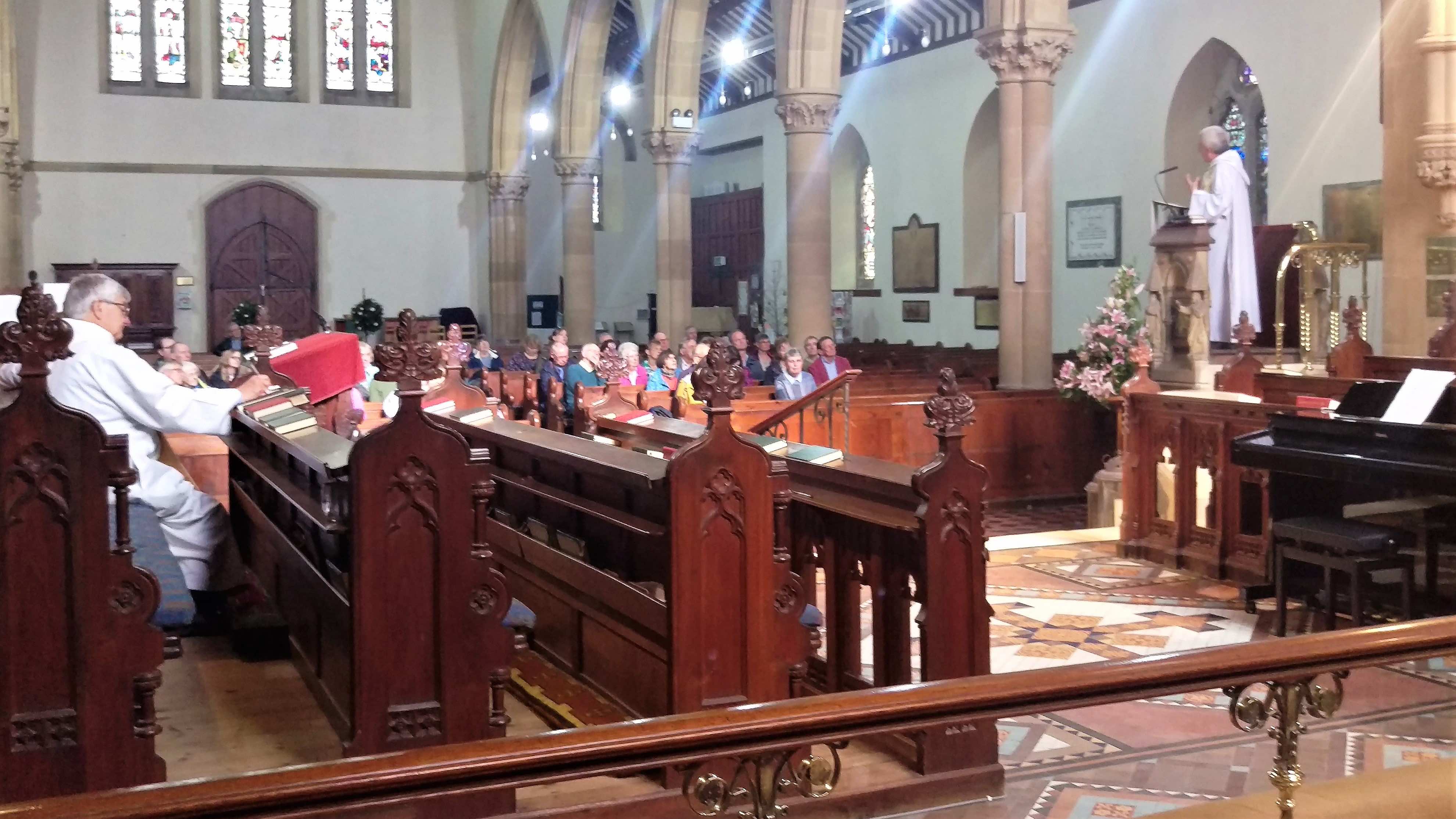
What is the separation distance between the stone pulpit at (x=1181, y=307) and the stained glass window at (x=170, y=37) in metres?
15.9

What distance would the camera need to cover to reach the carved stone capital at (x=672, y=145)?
51.1 ft

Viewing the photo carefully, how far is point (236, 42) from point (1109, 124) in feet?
42.7

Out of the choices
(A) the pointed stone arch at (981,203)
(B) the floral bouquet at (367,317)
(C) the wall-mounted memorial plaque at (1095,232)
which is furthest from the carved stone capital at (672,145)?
(B) the floral bouquet at (367,317)

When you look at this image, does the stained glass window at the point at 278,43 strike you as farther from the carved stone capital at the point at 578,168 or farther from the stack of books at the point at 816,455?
the stack of books at the point at 816,455

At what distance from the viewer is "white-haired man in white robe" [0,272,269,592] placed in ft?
14.1

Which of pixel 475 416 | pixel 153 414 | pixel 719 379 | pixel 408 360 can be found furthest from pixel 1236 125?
pixel 408 360

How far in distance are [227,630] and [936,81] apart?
1428cm

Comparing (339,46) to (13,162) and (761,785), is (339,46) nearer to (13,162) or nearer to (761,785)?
(13,162)

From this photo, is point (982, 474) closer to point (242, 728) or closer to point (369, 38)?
point (242, 728)

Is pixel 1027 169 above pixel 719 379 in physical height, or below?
above

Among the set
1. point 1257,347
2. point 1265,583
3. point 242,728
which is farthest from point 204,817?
point 1257,347

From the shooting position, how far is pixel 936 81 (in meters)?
17.6

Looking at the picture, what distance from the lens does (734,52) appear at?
69.4ft

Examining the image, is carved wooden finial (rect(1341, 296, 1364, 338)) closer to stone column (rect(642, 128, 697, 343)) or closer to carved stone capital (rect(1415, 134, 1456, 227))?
carved stone capital (rect(1415, 134, 1456, 227))
